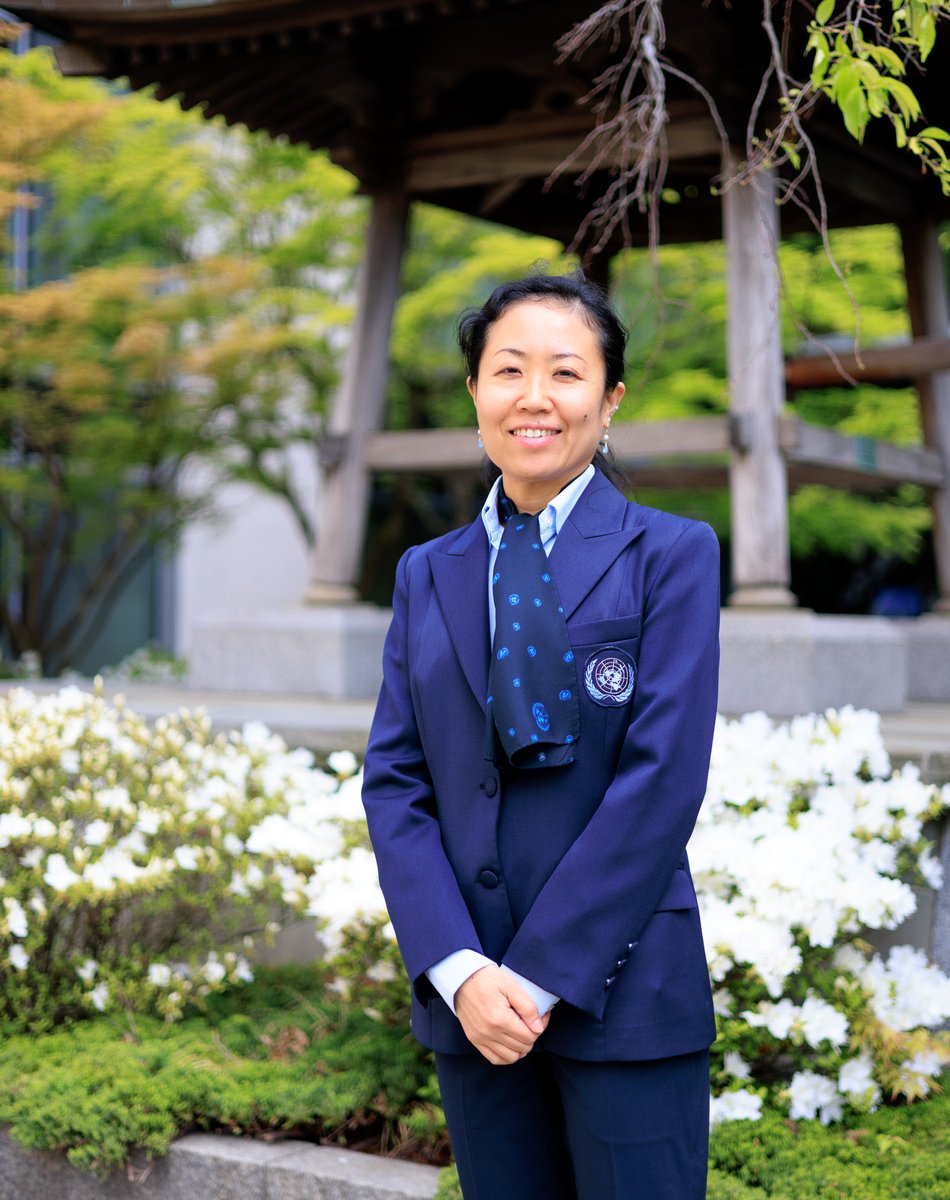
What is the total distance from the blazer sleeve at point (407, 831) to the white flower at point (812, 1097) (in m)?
1.44

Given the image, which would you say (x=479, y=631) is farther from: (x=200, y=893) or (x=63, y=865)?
(x=200, y=893)

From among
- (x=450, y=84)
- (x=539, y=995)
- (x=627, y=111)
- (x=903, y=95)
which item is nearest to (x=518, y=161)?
(x=450, y=84)

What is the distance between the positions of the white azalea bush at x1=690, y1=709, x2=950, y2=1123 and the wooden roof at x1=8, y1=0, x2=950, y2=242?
320 cm

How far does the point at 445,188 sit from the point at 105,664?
347 inches

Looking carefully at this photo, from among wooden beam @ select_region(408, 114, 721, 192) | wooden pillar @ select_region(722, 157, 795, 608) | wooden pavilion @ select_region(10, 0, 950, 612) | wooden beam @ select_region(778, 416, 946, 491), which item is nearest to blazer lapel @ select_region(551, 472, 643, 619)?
wooden pavilion @ select_region(10, 0, 950, 612)

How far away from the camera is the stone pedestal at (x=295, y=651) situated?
638 centimetres

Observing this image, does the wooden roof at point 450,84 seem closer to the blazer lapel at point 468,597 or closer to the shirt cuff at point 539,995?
the blazer lapel at point 468,597

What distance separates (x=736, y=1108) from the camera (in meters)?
3.16

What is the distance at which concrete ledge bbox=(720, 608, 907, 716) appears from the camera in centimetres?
533

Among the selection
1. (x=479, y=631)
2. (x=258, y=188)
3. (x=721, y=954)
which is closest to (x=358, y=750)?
(x=721, y=954)

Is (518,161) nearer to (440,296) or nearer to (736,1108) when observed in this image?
(736,1108)

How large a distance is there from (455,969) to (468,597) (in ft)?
1.91

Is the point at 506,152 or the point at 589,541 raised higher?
the point at 506,152

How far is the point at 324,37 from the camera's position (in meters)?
5.82
